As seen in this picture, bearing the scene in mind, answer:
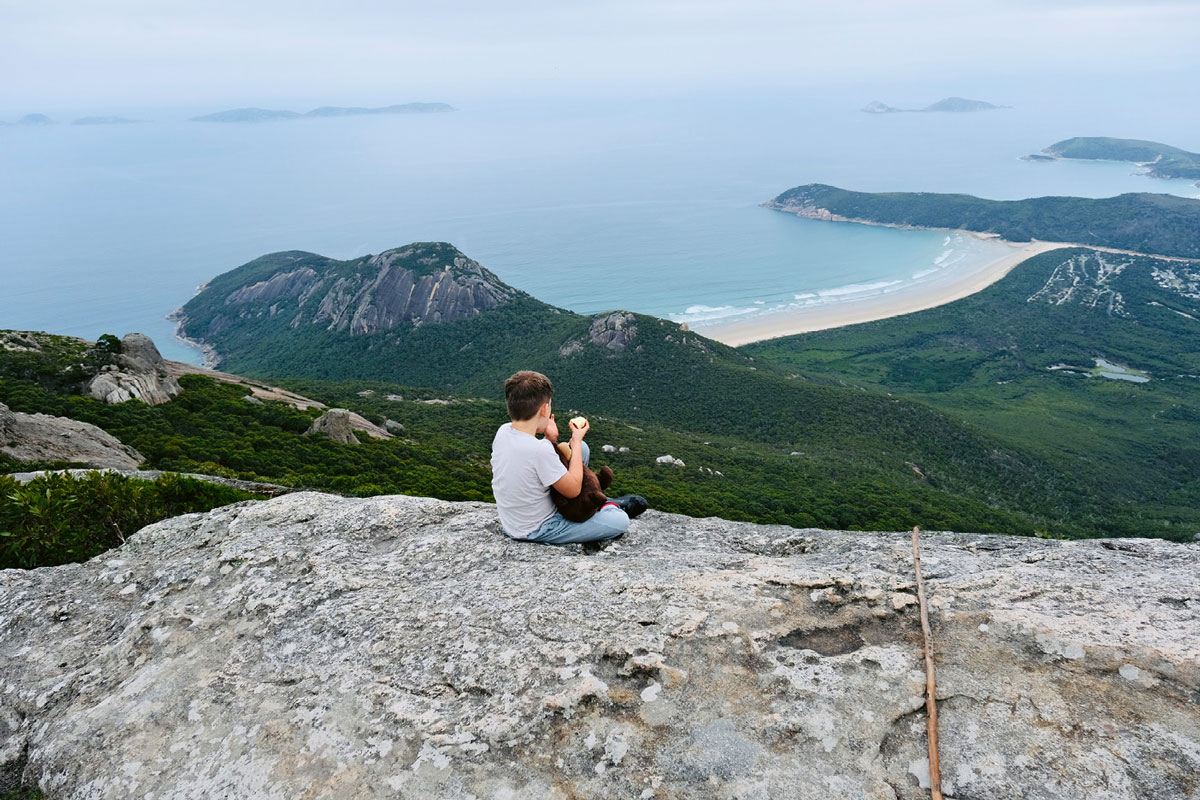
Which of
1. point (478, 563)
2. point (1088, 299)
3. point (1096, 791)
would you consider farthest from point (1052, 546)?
point (1088, 299)

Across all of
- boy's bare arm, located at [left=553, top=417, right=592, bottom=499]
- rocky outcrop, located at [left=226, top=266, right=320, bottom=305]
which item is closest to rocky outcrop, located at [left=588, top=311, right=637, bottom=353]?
rocky outcrop, located at [left=226, top=266, right=320, bottom=305]

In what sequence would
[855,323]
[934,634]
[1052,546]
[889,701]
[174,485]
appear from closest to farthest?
[889,701]
[934,634]
[1052,546]
[174,485]
[855,323]

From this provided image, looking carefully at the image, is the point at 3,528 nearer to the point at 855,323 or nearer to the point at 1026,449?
the point at 1026,449

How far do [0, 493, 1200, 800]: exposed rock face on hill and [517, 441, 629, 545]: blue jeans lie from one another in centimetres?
26

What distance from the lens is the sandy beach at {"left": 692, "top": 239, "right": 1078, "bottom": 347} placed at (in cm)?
13775

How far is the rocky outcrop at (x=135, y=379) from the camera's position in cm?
3023

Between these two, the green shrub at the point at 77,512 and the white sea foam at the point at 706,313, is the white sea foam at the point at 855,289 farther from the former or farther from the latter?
the green shrub at the point at 77,512

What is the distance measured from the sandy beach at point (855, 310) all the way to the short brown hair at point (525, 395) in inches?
4991

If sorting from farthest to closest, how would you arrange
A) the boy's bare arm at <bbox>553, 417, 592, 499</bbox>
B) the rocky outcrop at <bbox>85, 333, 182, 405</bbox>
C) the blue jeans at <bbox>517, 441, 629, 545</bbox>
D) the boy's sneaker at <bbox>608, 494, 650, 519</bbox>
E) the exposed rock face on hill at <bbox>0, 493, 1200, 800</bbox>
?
1. the rocky outcrop at <bbox>85, 333, 182, 405</bbox>
2. the boy's sneaker at <bbox>608, 494, 650, 519</bbox>
3. the blue jeans at <bbox>517, 441, 629, 545</bbox>
4. the boy's bare arm at <bbox>553, 417, 592, 499</bbox>
5. the exposed rock face on hill at <bbox>0, 493, 1200, 800</bbox>

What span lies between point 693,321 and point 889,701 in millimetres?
141656


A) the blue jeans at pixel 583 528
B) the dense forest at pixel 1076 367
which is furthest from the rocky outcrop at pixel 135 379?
the dense forest at pixel 1076 367

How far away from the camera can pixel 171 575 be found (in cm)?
767

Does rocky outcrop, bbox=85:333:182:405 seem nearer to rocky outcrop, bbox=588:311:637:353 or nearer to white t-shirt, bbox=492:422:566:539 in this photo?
white t-shirt, bbox=492:422:566:539

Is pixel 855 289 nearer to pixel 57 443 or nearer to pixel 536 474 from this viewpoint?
pixel 57 443
